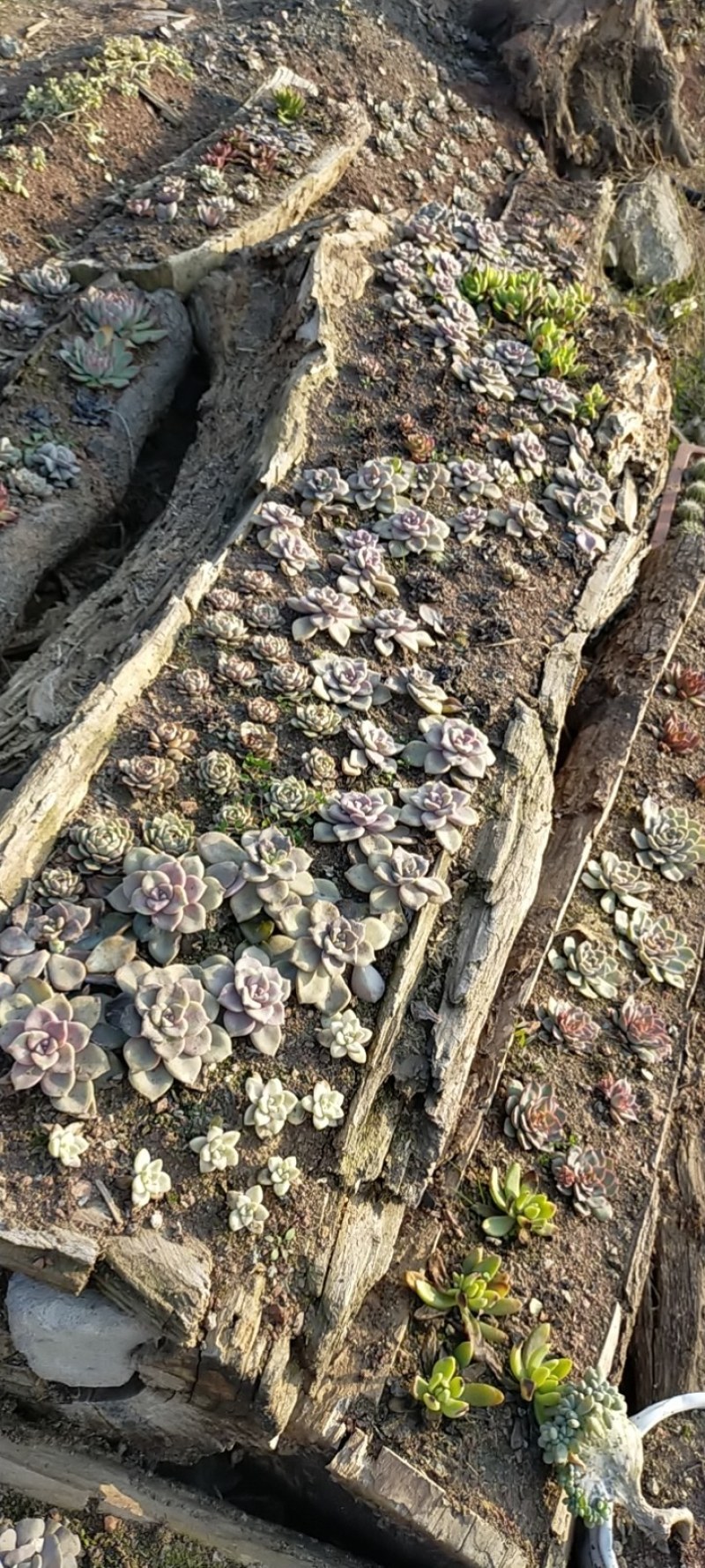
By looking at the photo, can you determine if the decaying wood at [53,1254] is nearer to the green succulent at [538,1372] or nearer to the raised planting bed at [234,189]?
the green succulent at [538,1372]

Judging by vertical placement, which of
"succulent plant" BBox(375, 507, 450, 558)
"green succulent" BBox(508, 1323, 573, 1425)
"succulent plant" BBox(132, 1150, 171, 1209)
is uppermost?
"succulent plant" BBox(375, 507, 450, 558)

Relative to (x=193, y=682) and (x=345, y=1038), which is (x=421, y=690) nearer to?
(x=193, y=682)

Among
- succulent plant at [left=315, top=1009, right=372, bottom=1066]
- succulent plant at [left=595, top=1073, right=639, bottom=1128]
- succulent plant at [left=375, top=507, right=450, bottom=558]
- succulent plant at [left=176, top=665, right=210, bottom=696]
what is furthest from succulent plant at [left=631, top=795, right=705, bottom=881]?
succulent plant at [left=176, top=665, right=210, bottom=696]

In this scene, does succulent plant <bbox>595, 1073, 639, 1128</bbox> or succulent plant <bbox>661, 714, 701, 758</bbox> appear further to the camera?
succulent plant <bbox>661, 714, 701, 758</bbox>

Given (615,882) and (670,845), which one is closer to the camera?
(615,882)

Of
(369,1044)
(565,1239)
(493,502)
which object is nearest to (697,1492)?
(565,1239)

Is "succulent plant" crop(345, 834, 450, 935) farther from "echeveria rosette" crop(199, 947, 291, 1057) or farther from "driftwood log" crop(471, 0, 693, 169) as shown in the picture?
"driftwood log" crop(471, 0, 693, 169)

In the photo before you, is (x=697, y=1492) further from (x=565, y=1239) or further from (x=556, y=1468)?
(x=565, y=1239)

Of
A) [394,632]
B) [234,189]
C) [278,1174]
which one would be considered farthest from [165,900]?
[234,189]
